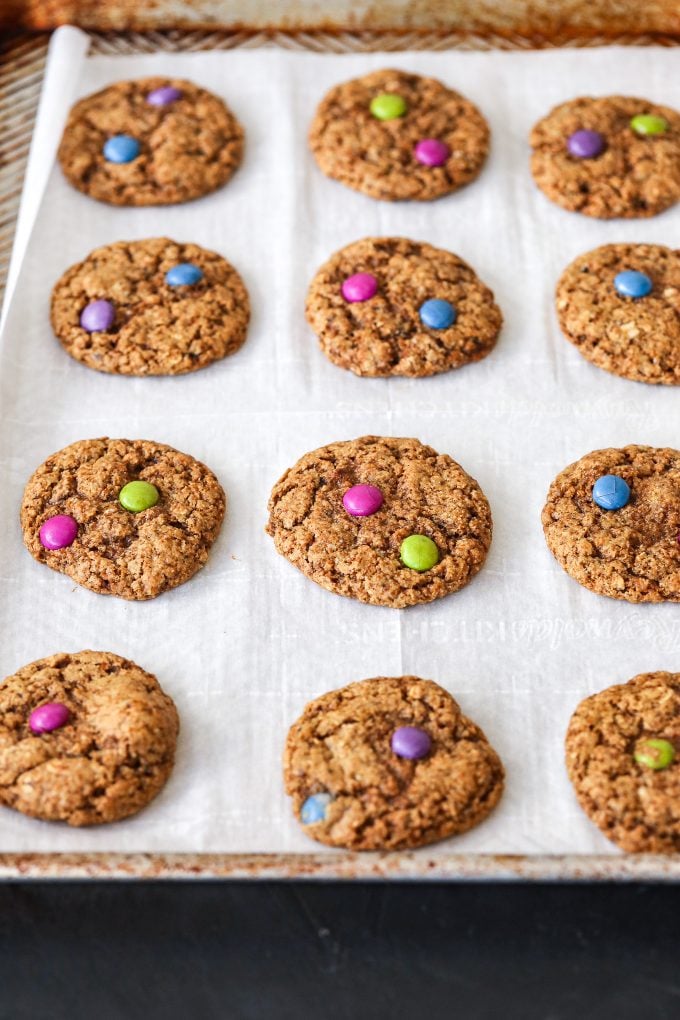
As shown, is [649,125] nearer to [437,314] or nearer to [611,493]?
[437,314]

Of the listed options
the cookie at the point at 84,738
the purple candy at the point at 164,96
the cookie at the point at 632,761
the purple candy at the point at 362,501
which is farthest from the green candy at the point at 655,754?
the purple candy at the point at 164,96

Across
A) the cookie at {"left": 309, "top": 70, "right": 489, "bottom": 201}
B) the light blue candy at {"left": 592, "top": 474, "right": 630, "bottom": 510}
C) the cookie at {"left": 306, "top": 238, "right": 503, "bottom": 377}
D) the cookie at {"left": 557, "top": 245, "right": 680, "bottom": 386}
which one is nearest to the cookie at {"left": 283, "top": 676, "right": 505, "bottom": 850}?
the light blue candy at {"left": 592, "top": 474, "right": 630, "bottom": 510}

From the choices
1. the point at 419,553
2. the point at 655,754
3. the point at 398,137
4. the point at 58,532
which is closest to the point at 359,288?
the point at 398,137

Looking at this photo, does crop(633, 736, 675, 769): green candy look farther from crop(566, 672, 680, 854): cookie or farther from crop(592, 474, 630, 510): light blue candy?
crop(592, 474, 630, 510): light blue candy

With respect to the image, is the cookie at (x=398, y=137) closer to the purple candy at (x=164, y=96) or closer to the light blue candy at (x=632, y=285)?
the purple candy at (x=164, y=96)

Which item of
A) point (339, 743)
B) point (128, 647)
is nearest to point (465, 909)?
point (339, 743)
